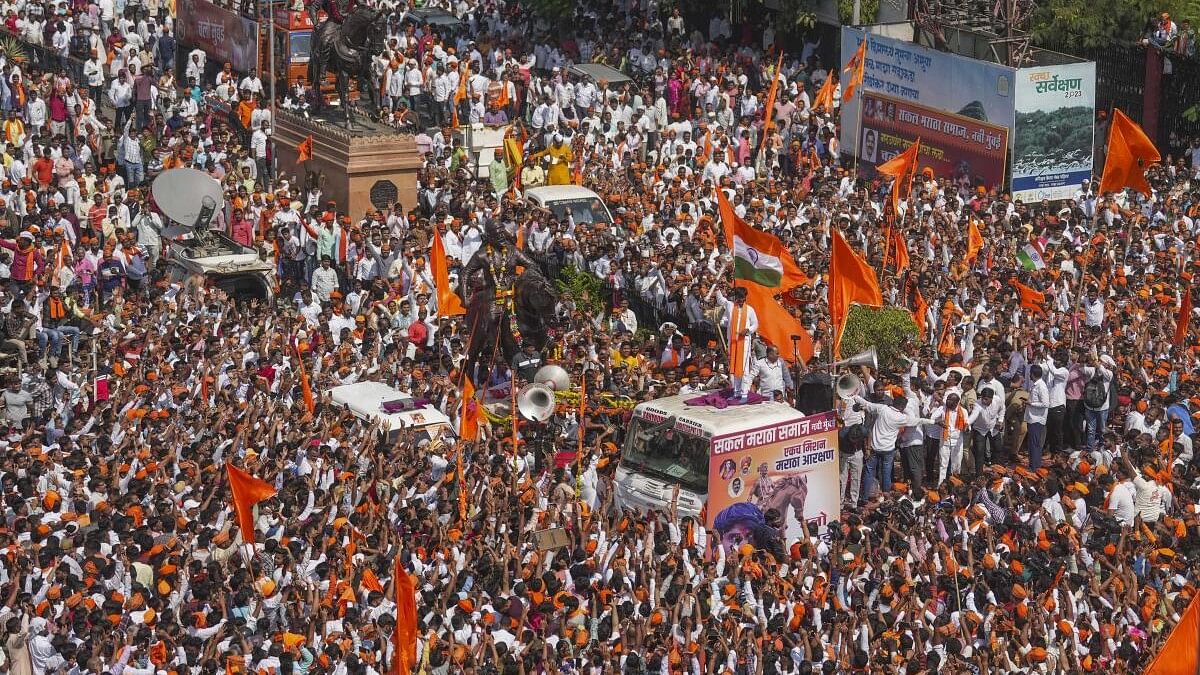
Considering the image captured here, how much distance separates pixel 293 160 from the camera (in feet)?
110

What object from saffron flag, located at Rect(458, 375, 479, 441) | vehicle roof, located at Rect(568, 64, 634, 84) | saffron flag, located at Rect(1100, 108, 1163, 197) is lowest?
saffron flag, located at Rect(458, 375, 479, 441)

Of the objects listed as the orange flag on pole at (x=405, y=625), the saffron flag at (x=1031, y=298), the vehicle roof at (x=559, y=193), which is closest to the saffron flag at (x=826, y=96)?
the vehicle roof at (x=559, y=193)

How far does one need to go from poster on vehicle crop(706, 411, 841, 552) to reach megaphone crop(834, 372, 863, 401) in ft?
6.04

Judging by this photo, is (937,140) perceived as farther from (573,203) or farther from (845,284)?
(845,284)

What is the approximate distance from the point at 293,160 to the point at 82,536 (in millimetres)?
13947

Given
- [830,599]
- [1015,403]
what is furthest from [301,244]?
[830,599]

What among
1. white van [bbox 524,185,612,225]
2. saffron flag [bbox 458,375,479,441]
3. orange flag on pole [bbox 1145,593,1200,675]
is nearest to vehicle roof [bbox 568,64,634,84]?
white van [bbox 524,185,612,225]

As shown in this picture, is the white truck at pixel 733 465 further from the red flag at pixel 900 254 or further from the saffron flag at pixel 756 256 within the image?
the red flag at pixel 900 254

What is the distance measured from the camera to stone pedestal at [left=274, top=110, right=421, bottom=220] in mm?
32156

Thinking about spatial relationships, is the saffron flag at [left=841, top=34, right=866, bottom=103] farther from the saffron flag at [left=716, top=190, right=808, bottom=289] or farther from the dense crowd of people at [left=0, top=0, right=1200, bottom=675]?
the saffron flag at [left=716, top=190, right=808, bottom=289]

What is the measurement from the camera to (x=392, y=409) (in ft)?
76.7

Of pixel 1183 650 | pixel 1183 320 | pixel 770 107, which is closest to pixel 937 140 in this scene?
pixel 770 107

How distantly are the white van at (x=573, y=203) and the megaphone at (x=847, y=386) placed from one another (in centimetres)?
806

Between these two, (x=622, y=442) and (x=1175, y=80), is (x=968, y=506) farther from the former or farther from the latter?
(x=1175, y=80)
